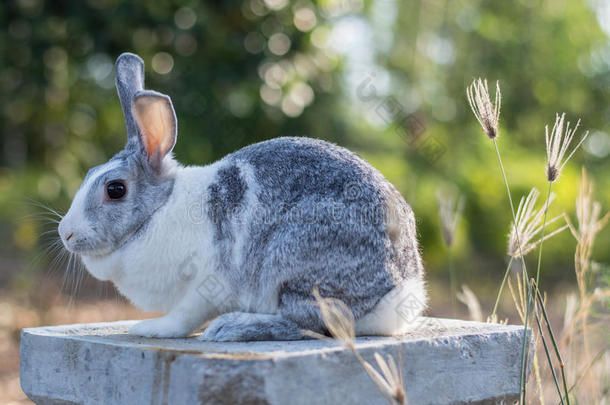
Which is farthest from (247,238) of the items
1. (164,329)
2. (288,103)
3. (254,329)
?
(288,103)

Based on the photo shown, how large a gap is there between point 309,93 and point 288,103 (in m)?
0.28

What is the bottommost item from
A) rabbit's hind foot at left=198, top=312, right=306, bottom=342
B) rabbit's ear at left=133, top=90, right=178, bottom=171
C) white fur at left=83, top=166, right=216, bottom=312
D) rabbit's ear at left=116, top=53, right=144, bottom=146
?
rabbit's hind foot at left=198, top=312, right=306, bottom=342

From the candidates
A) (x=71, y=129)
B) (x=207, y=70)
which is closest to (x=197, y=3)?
(x=207, y=70)

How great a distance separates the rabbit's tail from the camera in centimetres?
310

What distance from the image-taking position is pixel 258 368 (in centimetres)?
250

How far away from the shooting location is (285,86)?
25.3ft

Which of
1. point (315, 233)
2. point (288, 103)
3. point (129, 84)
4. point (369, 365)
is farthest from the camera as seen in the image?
point (288, 103)

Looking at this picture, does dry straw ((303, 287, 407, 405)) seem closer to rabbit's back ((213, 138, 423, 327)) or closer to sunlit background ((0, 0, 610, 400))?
rabbit's back ((213, 138, 423, 327))

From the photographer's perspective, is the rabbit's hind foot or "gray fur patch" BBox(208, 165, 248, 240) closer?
the rabbit's hind foot

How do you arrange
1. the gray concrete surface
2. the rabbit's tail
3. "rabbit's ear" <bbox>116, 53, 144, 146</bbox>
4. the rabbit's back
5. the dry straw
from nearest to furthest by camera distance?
the dry straw, the gray concrete surface, the rabbit's back, the rabbit's tail, "rabbit's ear" <bbox>116, 53, 144, 146</bbox>

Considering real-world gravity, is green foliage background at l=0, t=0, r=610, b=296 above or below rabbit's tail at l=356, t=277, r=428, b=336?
above

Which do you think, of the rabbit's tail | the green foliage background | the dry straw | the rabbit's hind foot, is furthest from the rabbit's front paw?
the green foliage background

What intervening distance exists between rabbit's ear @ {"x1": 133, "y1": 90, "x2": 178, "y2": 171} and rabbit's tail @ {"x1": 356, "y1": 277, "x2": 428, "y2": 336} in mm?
1208

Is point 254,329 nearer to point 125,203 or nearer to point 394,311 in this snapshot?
point 394,311
